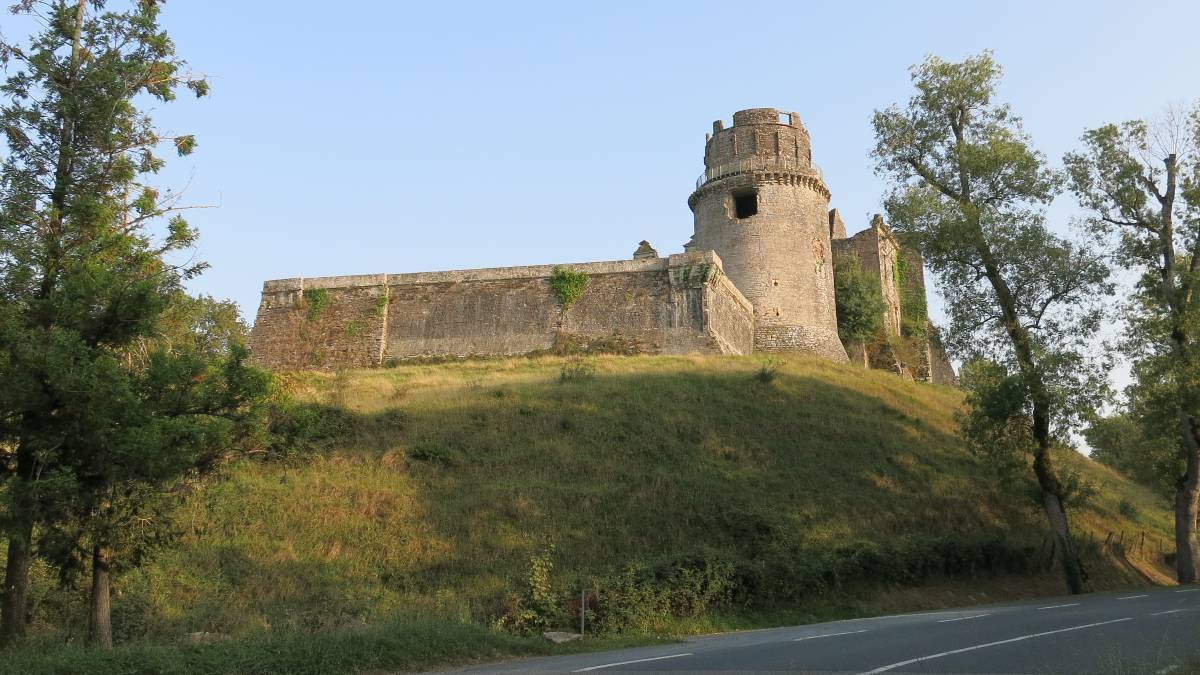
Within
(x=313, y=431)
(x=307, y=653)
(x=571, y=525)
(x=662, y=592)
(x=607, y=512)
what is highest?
(x=313, y=431)

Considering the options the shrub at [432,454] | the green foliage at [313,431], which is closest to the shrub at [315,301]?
the green foliage at [313,431]

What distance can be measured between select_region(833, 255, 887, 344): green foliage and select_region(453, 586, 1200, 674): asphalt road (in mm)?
28602

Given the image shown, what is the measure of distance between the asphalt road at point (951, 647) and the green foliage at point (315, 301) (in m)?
26.5

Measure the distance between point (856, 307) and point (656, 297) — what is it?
12.2 m

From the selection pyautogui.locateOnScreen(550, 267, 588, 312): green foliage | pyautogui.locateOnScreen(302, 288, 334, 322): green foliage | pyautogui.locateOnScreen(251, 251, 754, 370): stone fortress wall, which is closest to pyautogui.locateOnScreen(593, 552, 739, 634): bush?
pyautogui.locateOnScreen(251, 251, 754, 370): stone fortress wall

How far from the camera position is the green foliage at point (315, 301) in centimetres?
3728

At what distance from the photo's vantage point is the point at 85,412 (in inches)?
408

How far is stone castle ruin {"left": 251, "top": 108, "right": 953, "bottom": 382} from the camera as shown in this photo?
115 feet

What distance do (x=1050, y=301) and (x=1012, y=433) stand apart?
3148mm

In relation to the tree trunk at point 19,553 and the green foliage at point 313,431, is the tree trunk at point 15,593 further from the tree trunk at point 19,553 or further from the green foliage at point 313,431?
the green foliage at point 313,431

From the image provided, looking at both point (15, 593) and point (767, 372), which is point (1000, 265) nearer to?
point (767, 372)

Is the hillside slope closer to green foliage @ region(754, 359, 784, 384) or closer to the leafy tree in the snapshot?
green foliage @ region(754, 359, 784, 384)

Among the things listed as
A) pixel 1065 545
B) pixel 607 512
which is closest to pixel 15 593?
pixel 607 512

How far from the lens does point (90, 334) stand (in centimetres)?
1102
